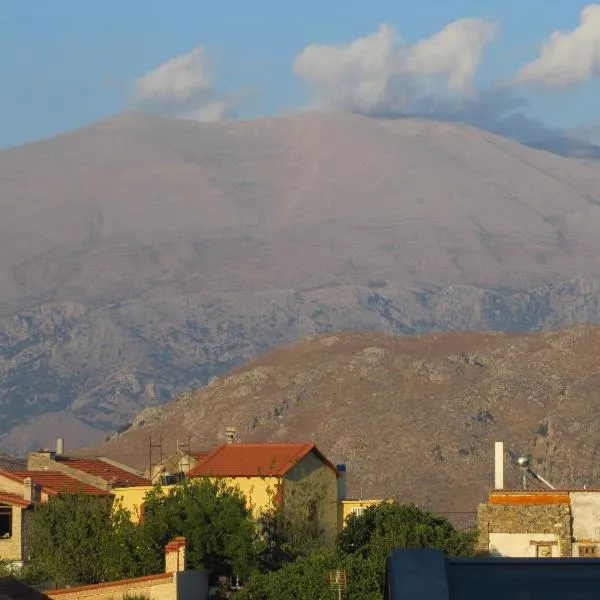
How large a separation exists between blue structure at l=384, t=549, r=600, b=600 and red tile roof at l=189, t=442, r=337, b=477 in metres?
52.3

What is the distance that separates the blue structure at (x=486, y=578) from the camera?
6430 millimetres

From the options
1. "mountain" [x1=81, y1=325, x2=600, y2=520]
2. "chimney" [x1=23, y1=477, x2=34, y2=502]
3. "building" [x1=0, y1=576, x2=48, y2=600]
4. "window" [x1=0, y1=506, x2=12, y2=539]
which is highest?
"mountain" [x1=81, y1=325, x2=600, y2=520]

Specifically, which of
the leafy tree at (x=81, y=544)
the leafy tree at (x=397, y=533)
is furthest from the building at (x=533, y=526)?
the leafy tree at (x=81, y=544)

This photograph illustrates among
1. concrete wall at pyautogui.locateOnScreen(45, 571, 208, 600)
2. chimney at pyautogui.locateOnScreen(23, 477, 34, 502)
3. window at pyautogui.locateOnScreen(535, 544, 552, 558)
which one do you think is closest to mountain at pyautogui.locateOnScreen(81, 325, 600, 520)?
chimney at pyautogui.locateOnScreen(23, 477, 34, 502)

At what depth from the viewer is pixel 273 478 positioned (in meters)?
59.0

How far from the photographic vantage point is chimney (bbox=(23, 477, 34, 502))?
193 ft

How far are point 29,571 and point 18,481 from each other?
937 centimetres

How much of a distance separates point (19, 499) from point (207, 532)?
30.8 feet

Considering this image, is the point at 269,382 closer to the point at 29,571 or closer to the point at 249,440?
the point at 249,440

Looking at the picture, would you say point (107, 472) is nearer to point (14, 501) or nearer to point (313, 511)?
point (14, 501)

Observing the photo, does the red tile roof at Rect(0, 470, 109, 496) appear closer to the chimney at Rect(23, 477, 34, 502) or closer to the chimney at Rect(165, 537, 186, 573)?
the chimney at Rect(23, 477, 34, 502)

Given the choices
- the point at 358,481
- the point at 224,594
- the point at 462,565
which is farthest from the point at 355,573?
the point at 358,481

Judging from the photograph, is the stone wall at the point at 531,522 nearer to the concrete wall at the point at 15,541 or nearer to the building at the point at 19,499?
the building at the point at 19,499

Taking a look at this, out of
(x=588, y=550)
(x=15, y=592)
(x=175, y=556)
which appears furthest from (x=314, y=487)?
(x=15, y=592)
